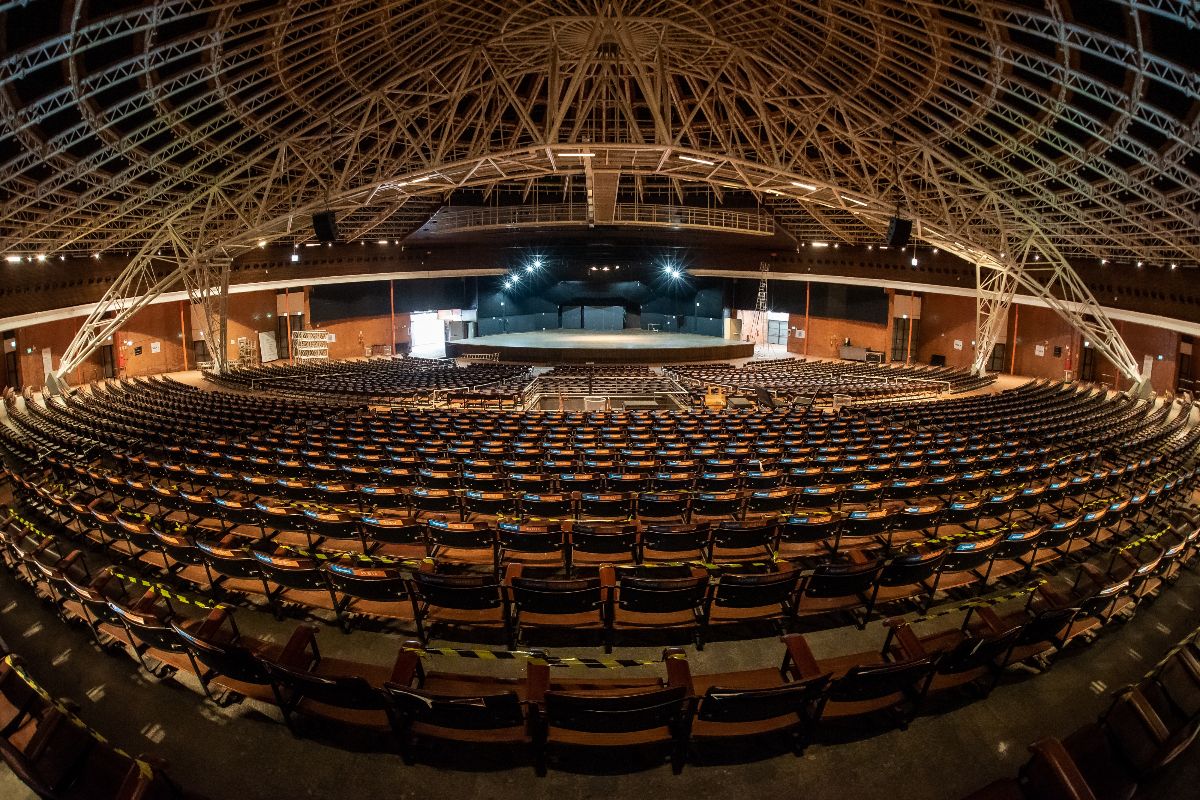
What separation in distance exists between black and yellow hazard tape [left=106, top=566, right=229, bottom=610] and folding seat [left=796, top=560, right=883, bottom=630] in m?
5.51

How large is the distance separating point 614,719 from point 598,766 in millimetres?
832

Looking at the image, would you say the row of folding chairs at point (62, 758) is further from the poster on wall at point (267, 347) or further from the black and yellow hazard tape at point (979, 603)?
the poster on wall at point (267, 347)

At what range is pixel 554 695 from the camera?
12.5 feet

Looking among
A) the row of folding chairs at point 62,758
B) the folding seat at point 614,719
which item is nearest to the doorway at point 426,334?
the row of folding chairs at point 62,758

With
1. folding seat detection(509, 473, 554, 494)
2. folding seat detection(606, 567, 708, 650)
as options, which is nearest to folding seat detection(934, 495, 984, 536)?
folding seat detection(606, 567, 708, 650)

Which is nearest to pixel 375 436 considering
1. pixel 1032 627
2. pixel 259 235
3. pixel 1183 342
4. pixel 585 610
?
pixel 585 610

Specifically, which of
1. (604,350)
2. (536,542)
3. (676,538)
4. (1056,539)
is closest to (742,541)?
(676,538)

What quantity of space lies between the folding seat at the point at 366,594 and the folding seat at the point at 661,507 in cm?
359

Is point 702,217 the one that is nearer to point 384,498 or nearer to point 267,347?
point 267,347

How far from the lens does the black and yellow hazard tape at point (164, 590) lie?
596 cm

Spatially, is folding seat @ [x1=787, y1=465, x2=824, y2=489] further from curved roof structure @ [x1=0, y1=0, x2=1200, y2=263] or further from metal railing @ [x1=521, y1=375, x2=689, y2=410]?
metal railing @ [x1=521, y1=375, x2=689, y2=410]

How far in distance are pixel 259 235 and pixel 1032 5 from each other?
29997mm

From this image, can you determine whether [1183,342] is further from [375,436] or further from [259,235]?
[259,235]

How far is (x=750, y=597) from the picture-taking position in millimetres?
5625
